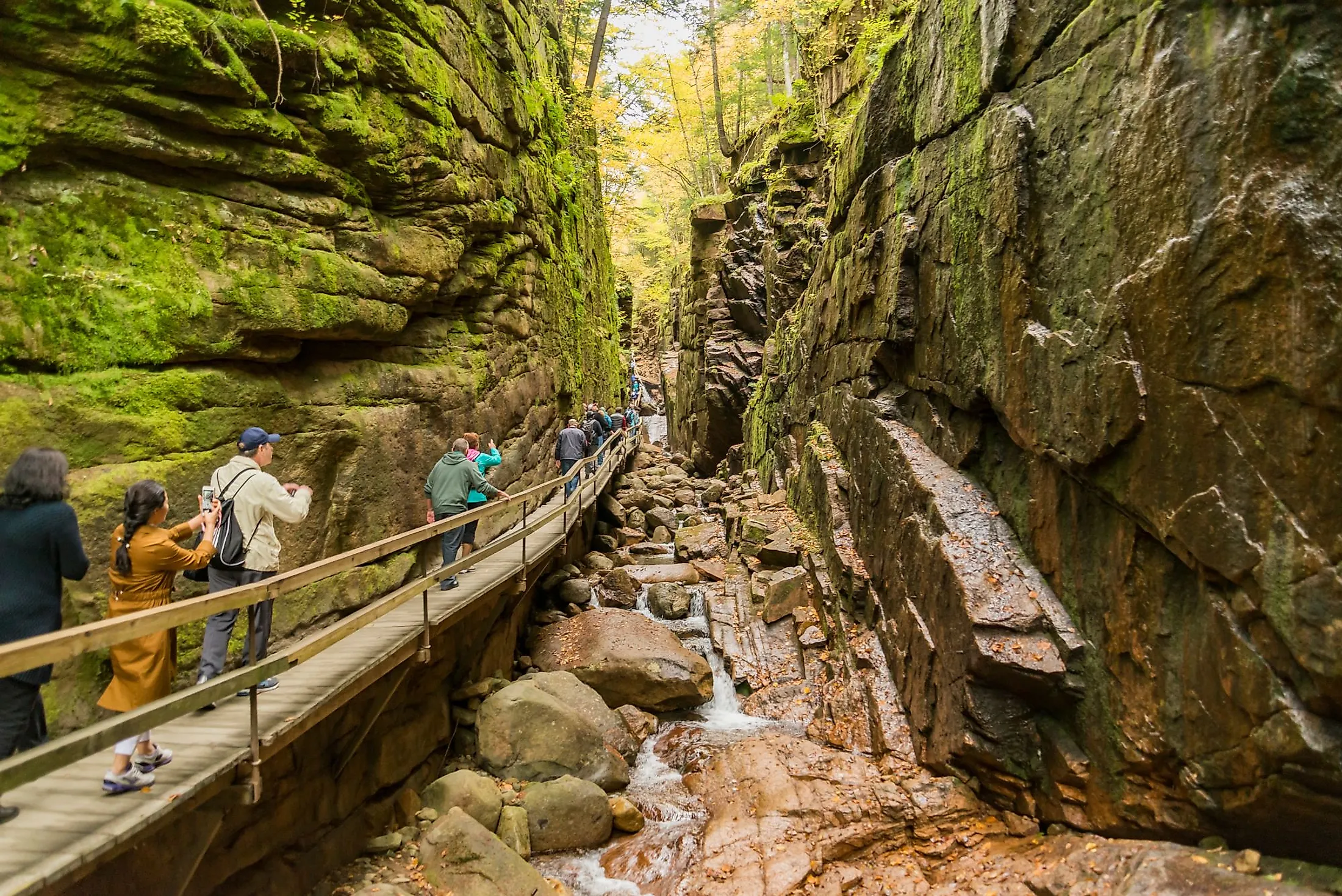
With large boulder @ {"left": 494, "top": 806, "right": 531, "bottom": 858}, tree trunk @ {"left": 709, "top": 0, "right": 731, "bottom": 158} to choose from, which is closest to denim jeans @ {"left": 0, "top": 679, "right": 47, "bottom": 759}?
large boulder @ {"left": 494, "top": 806, "right": 531, "bottom": 858}

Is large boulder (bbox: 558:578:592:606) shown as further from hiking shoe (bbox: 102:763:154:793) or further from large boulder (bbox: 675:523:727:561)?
hiking shoe (bbox: 102:763:154:793)

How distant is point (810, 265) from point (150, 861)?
2225cm

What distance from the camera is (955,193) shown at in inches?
380

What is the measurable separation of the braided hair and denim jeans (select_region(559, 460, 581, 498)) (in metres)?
10.8

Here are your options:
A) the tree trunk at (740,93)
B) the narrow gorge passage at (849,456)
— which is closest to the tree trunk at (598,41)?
the narrow gorge passage at (849,456)

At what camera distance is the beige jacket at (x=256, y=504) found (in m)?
5.32

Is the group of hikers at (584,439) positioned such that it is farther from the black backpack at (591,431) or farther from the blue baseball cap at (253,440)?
the blue baseball cap at (253,440)

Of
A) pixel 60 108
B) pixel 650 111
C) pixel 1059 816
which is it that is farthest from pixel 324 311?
pixel 650 111

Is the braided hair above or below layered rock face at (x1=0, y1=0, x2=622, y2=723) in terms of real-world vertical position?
below

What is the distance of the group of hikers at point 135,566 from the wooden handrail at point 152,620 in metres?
0.19

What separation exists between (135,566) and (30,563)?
52cm

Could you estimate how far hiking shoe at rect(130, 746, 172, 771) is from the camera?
427 cm

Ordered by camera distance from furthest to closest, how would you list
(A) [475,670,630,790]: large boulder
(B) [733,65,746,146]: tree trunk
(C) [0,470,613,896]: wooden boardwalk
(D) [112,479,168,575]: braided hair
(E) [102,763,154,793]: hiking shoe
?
(B) [733,65,746,146]: tree trunk → (A) [475,670,630,790]: large boulder → (D) [112,479,168,575]: braided hair → (E) [102,763,154,793]: hiking shoe → (C) [0,470,613,896]: wooden boardwalk

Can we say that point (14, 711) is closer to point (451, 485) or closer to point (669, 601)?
point (451, 485)
